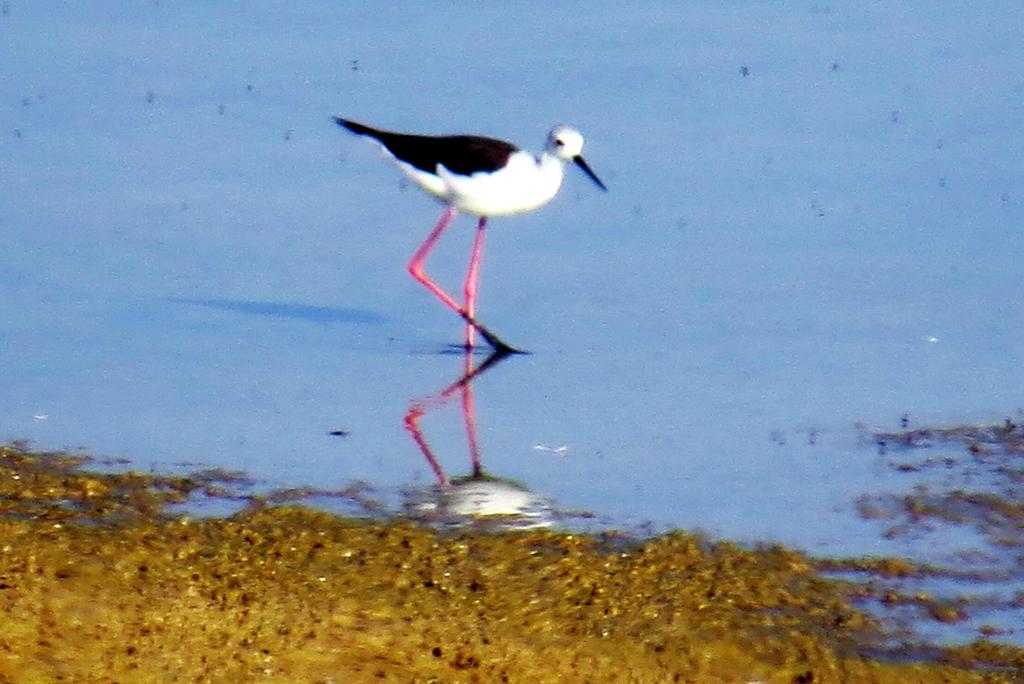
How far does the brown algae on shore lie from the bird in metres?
2.80

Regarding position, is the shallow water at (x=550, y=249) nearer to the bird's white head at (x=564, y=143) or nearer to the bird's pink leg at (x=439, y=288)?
the bird's pink leg at (x=439, y=288)

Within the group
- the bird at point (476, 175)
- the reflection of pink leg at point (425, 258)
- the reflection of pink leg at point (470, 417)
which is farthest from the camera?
the bird at point (476, 175)

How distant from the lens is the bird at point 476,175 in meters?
9.03

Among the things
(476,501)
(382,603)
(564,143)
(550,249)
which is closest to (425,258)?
(550,249)

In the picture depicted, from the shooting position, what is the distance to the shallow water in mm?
7258

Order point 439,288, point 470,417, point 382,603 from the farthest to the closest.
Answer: point 439,288, point 470,417, point 382,603

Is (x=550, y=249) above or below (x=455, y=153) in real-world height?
below

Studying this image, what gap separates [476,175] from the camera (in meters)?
9.02

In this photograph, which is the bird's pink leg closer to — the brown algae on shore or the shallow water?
the shallow water

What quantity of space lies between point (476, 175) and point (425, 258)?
2.46ft

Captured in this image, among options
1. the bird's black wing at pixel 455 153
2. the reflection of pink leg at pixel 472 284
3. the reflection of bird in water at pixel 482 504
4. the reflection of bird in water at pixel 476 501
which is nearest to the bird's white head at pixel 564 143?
the bird's black wing at pixel 455 153

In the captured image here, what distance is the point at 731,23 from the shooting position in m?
13.0

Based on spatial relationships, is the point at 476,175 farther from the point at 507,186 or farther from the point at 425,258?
the point at 425,258

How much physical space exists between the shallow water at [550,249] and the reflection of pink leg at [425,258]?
0.11m
